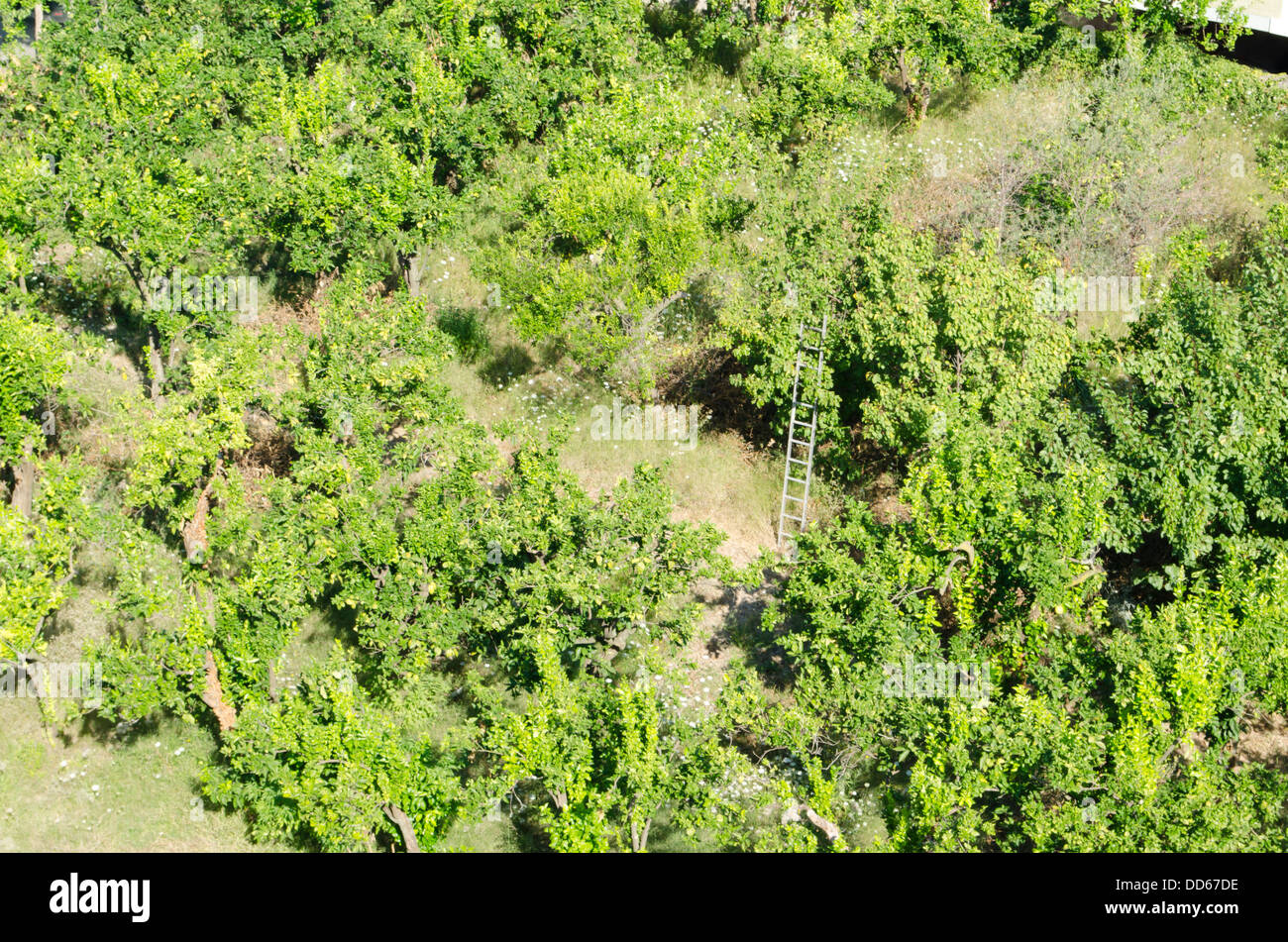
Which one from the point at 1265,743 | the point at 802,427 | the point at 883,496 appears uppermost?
the point at 802,427

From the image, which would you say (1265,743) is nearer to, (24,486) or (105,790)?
(105,790)

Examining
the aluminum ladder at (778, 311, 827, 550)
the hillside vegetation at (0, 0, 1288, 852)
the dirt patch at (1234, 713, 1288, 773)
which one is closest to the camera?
the hillside vegetation at (0, 0, 1288, 852)

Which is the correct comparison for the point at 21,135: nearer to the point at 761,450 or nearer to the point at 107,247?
the point at 107,247

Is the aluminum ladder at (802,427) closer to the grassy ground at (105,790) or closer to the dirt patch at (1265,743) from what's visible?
the dirt patch at (1265,743)

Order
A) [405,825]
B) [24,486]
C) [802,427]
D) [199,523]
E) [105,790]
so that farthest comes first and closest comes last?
[802,427], [199,523], [24,486], [105,790], [405,825]

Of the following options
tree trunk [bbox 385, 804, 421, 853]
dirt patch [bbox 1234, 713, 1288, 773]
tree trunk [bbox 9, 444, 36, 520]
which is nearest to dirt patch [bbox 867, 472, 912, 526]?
dirt patch [bbox 1234, 713, 1288, 773]

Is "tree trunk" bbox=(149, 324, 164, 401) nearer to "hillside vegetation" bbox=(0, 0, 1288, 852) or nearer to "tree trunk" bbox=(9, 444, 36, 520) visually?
"hillside vegetation" bbox=(0, 0, 1288, 852)

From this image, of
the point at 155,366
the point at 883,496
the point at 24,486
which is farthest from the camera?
the point at 883,496

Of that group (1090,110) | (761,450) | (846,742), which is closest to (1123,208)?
(1090,110)

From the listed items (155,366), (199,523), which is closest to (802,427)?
(199,523)

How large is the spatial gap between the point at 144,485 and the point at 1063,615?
2168cm

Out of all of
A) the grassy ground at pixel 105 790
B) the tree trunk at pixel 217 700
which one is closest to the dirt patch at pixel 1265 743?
the grassy ground at pixel 105 790

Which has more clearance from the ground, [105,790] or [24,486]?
[24,486]

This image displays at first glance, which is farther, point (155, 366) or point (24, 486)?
point (155, 366)
